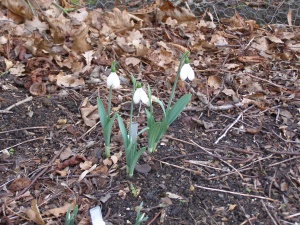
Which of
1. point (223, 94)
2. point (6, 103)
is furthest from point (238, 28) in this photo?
point (6, 103)

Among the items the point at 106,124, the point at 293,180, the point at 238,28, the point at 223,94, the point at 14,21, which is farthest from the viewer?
the point at 238,28

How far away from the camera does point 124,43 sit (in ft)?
9.04

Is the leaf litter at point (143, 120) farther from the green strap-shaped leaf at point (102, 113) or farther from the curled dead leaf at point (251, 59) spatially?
the green strap-shaped leaf at point (102, 113)

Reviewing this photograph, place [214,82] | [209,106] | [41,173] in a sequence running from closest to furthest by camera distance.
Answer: [41,173] → [209,106] → [214,82]

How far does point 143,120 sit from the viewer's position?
215 cm

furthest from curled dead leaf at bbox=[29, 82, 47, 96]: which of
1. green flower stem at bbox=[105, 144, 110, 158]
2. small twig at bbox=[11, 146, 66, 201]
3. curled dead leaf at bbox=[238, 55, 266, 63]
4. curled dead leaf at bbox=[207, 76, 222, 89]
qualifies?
curled dead leaf at bbox=[238, 55, 266, 63]

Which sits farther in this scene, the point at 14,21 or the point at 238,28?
the point at 238,28

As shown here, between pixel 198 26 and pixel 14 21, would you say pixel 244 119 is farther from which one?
pixel 14 21

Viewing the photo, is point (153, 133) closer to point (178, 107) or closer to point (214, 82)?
point (178, 107)

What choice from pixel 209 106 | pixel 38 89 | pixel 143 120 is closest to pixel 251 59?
pixel 209 106

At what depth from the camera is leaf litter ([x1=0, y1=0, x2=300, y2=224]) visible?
173cm

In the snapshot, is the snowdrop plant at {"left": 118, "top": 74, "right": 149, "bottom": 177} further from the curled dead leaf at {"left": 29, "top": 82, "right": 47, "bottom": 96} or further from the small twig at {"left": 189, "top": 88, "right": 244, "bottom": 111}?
the curled dead leaf at {"left": 29, "top": 82, "right": 47, "bottom": 96}

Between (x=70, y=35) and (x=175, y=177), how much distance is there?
1346 mm

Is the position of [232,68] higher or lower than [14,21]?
lower
